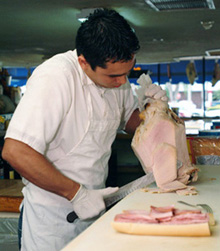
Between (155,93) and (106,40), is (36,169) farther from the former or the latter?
(155,93)

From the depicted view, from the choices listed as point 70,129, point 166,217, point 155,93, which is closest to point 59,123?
point 70,129

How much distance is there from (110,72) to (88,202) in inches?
23.9

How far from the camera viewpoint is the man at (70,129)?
1.90 m

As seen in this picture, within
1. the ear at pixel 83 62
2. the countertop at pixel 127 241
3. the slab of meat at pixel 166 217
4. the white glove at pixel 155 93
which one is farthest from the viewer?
the white glove at pixel 155 93

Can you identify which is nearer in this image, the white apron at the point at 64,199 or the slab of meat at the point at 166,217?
the slab of meat at the point at 166,217

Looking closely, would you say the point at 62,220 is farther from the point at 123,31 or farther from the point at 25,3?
the point at 25,3

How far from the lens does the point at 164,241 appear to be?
4.47 ft

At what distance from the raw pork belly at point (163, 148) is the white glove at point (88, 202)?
0.27m

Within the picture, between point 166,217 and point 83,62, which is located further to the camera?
point 83,62

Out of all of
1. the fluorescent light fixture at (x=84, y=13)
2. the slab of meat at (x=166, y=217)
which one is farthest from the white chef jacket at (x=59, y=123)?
the fluorescent light fixture at (x=84, y=13)

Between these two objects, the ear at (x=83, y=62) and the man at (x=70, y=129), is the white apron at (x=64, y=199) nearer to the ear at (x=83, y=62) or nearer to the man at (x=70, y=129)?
the man at (x=70, y=129)

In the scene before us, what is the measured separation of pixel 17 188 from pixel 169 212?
1817 millimetres

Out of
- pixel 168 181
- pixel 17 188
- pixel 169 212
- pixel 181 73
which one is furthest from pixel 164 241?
pixel 181 73

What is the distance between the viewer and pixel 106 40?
186 cm
